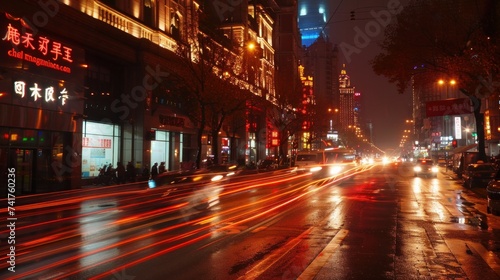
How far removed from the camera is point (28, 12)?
2400 cm

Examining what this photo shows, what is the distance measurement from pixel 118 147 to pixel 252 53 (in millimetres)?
13995

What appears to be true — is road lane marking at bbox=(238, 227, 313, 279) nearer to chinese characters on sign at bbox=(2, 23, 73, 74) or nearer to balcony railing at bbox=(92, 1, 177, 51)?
chinese characters on sign at bbox=(2, 23, 73, 74)

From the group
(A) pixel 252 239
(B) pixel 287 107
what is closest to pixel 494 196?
(A) pixel 252 239

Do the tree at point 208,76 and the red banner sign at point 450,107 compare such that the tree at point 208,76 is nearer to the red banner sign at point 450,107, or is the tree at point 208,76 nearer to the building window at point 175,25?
the building window at point 175,25

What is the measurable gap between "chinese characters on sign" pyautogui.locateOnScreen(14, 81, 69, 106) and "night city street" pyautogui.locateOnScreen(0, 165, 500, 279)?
26.4 feet

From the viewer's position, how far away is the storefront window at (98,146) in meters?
30.6

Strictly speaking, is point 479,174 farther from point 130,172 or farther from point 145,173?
point 130,172

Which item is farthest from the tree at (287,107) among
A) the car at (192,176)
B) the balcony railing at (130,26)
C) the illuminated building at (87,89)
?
the car at (192,176)

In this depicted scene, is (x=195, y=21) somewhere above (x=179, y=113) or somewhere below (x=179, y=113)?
above

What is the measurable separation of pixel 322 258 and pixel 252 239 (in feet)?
7.78

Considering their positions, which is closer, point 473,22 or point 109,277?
point 109,277

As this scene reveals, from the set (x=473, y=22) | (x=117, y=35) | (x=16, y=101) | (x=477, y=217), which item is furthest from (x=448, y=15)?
(x=16, y=101)

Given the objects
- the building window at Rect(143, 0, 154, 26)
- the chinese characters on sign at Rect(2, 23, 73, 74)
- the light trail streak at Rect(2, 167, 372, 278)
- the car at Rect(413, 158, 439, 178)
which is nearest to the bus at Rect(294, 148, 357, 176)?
the car at Rect(413, 158, 439, 178)

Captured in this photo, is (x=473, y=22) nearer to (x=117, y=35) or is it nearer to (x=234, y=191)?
(x=234, y=191)
